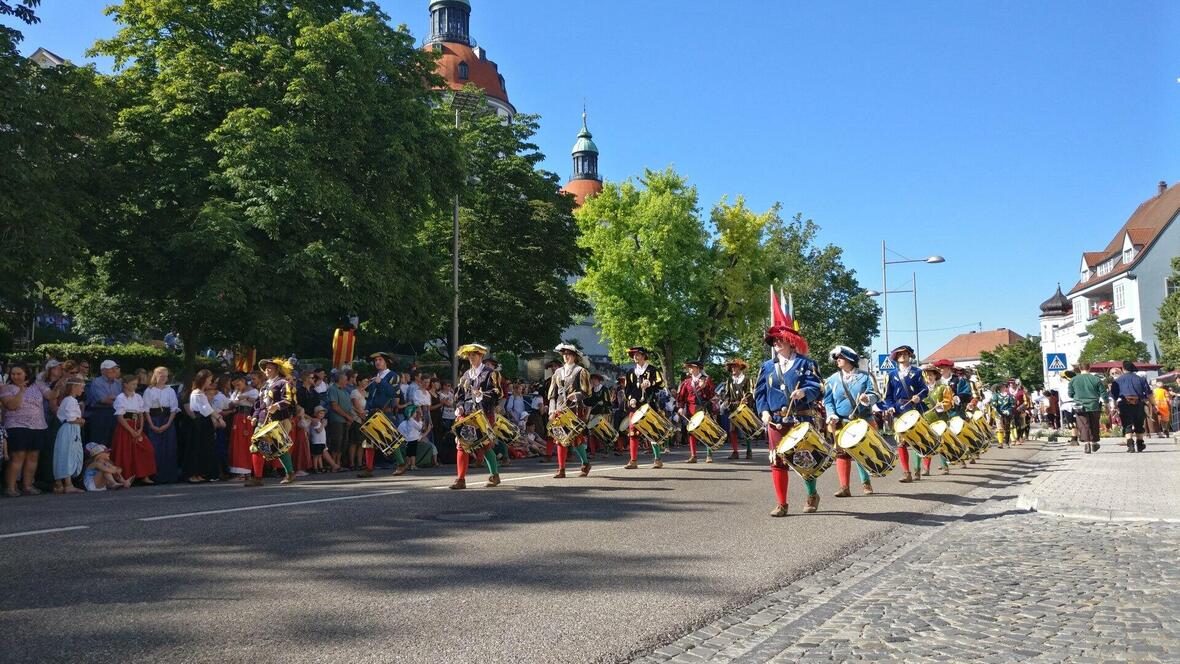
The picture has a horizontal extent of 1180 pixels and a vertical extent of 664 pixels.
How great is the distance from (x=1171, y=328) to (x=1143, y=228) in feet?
98.3

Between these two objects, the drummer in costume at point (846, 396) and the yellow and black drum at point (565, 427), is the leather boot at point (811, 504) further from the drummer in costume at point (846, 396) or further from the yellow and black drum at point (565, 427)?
the yellow and black drum at point (565, 427)

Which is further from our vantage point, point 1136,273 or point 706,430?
point 1136,273

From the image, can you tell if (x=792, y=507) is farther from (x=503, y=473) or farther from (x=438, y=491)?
(x=503, y=473)

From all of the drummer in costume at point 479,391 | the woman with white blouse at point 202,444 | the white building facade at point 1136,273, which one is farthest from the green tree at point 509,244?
the white building facade at point 1136,273

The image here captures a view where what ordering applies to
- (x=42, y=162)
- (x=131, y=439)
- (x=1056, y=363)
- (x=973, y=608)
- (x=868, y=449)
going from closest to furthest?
(x=973, y=608) → (x=868, y=449) → (x=131, y=439) → (x=42, y=162) → (x=1056, y=363)

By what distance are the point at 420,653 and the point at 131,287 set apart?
2340 centimetres

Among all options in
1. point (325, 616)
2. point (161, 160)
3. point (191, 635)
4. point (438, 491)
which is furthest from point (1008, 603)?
point (161, 160)

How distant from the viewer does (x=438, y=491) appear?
1155 centimetres

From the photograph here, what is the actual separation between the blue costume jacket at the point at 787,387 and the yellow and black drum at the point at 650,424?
465 cm

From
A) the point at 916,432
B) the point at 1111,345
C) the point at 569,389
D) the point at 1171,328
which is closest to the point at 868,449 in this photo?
the point at 916,432

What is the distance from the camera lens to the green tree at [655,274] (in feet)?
157

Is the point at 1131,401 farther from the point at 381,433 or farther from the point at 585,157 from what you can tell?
the point at 585,157

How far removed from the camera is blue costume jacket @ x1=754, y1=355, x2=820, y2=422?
9.70 meters

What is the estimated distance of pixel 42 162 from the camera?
18.5 metres
